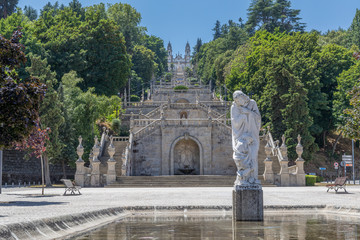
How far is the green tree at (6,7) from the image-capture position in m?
81.1

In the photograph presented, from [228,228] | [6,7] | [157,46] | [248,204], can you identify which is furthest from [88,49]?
[157,46]

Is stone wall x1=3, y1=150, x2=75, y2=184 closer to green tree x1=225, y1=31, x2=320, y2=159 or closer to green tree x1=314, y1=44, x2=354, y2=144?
green tree x1=225, y1=31, x2=320, y2=159

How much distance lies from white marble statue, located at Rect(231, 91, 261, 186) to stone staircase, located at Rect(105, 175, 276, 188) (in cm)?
2456

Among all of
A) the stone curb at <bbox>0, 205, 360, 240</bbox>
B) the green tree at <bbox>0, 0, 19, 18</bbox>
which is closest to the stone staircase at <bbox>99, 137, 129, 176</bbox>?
the stone curb at <bbox>0, 205, 360, 240</bbox>

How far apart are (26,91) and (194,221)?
900 centimetres

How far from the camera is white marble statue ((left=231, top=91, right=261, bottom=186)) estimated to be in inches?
509

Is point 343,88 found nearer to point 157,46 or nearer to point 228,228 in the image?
point 228,228

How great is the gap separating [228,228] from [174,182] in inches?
1075

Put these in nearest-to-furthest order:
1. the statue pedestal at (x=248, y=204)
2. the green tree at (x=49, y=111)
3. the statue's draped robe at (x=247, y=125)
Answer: the statue pedestal at (x=248, y=204) → the statue's draped robe at (x=247, y=125) → the green tree at (x=49, y=111)

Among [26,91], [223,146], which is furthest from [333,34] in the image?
[26,91]

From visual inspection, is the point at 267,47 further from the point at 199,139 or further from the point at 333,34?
the point at 333,34

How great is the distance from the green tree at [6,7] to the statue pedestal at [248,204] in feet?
253

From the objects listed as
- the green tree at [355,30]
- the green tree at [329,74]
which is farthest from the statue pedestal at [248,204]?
the green tree at [355,30]

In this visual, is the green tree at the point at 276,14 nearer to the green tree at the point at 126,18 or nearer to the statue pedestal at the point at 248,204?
the green tree at the point at 126,18
